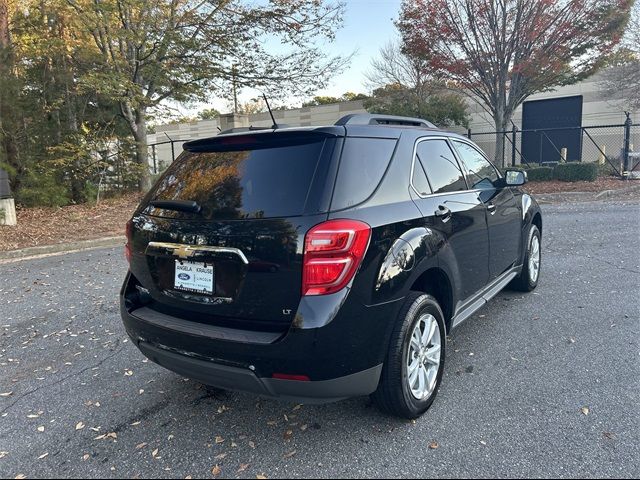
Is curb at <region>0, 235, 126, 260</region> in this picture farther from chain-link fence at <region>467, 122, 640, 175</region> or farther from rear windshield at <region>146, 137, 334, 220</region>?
chain-link fence at <region>467, 122, 640, 175</region>

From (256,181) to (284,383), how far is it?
1.07 m

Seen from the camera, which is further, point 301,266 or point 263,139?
point 263,139

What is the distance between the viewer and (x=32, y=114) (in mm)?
12977

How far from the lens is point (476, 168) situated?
4.03 metres

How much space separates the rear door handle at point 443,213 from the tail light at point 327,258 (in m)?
0.98

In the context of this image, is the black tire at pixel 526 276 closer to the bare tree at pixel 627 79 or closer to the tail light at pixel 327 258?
the tail light at pixel 327 258

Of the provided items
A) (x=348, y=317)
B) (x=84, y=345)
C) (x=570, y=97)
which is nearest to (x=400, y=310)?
(x=348, y=317)

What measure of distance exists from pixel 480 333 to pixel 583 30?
12.1 metres

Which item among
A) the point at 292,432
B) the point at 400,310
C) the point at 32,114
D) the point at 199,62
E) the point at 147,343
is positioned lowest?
the point at 292,432

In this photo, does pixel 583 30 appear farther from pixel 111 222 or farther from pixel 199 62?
pixel 111 222

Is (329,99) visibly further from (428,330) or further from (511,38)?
(428,330)

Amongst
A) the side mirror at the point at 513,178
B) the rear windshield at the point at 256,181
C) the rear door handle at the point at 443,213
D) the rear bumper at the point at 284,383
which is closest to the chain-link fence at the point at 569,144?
the side mirror at the point at 513,178

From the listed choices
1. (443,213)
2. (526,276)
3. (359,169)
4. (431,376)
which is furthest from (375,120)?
(526,276)

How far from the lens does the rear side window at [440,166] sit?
10.5 feet
